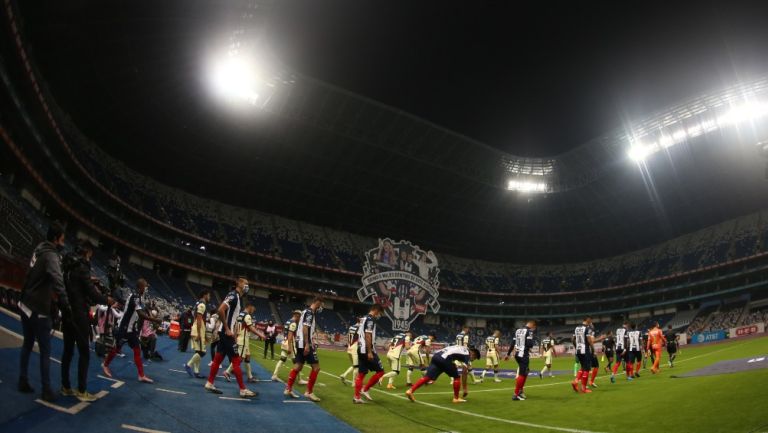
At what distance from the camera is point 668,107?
44156mm

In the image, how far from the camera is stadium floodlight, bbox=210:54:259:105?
36.6m

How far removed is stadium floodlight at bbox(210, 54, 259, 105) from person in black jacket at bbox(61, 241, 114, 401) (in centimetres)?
3176

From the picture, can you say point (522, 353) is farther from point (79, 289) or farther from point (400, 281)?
point (400, 281)

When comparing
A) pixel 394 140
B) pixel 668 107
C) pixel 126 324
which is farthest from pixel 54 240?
pixel 668 107

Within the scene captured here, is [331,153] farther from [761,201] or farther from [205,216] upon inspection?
[761,201]

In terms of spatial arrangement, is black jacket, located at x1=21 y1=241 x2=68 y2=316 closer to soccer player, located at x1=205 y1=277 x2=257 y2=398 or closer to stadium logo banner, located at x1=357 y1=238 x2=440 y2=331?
soccer player, located at x1=205 y1=277 x2=257 y2=398

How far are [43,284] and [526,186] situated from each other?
55.5 metres

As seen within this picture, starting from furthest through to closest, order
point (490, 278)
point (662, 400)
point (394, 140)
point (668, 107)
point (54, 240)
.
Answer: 1. point (490, 278)
2. point (394, 140)
3. point (668, 107)
4. point (662, 400)
5. point (54, 240)

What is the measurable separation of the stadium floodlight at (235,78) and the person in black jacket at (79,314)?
31.8 meters

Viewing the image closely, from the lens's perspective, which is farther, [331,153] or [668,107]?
[331,153]

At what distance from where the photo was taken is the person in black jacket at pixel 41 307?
6578mm

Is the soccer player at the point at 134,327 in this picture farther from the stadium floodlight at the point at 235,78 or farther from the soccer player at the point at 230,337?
the stadium floodlight at the point at 235,78

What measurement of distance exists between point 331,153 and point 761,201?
56.0 metres

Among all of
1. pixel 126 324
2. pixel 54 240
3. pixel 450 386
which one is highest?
pixel 54 240
